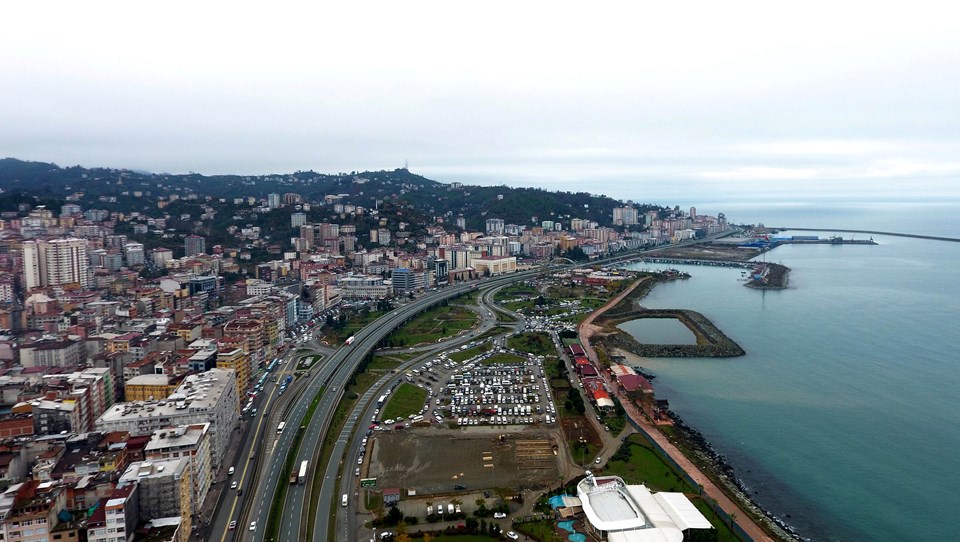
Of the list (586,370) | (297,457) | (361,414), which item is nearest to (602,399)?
(586,370)

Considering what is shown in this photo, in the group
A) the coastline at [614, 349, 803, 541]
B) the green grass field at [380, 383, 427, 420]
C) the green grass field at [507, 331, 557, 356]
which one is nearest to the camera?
the coastline at [614, 349, 803, 541]

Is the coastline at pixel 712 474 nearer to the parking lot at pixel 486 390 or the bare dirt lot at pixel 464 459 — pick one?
the parking lot at pixel 486 390

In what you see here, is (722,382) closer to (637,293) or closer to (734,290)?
(637,293)

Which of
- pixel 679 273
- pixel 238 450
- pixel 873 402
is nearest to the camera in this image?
pixel 238 450

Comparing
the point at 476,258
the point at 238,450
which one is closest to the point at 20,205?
the point at 476,258

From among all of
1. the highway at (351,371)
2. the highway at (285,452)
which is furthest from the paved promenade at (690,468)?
the highway at (285,452)

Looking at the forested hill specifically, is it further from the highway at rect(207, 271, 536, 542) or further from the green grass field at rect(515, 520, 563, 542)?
the green grass field at rect(515, 520, 563, 542)

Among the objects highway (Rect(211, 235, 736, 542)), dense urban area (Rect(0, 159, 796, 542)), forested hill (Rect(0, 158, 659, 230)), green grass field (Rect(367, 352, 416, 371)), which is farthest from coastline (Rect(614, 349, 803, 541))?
forested hill (Rect(0, 158, 659, 230))
